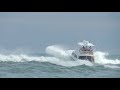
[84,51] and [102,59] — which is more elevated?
[84,51]

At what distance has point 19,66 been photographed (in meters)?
38.2

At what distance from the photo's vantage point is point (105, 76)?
38219mm

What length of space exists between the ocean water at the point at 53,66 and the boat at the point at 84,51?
0.23ft

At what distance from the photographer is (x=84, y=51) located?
38312mm

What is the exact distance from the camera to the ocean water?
38188 mm

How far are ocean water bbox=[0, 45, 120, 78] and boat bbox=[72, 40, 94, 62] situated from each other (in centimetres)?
7

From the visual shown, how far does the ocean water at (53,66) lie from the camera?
38188 mm

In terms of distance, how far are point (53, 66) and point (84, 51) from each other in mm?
534

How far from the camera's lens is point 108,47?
38.3 meters

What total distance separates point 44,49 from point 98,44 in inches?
33.0

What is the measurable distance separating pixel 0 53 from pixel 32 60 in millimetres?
513

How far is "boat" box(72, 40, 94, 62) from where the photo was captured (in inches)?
1506

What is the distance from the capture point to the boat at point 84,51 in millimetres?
38250
